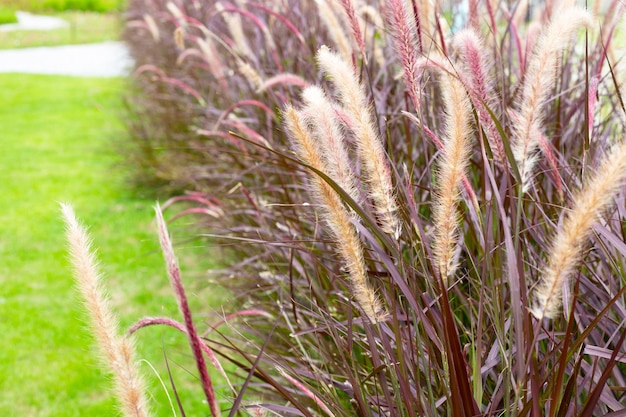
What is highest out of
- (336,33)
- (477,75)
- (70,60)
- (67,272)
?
(477,75)

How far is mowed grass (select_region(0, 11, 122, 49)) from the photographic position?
16.6m

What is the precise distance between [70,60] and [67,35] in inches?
159

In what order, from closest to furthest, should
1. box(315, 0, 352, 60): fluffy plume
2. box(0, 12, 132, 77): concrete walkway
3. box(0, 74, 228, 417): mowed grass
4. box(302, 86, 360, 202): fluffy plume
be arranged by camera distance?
box(302, 86, 360, 202): fluffy plume < box(315, 0, 352, 60): fluffy plume < box(0, 74, 228, 417): mowed grass < box(0, 12, 132, 77): concrete walkway

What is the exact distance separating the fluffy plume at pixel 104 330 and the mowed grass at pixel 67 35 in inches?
605

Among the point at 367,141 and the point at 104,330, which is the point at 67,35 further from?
the point at 104,330

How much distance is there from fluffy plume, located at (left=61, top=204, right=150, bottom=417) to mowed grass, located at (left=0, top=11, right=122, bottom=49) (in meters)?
15.4

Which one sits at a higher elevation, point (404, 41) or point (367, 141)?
point (404, 41)

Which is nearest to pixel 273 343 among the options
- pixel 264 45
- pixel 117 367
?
pixel 117 367

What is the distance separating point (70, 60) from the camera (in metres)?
14.3

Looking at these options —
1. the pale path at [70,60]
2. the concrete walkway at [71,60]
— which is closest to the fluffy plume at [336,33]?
the concrete walkway at [71,60]

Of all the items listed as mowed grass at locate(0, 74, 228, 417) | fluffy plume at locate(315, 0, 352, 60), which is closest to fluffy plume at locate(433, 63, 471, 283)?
mowed grass at locate(0, 74, 228, 417)

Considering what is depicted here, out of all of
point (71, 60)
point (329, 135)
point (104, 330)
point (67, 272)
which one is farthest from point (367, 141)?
point (71, 60)

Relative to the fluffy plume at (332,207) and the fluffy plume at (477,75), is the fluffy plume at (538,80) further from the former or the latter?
the fluffy plume at (332,207)

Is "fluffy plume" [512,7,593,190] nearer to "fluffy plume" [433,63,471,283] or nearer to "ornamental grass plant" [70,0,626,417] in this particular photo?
"ornamental grass plant" [70,0,626,417]
